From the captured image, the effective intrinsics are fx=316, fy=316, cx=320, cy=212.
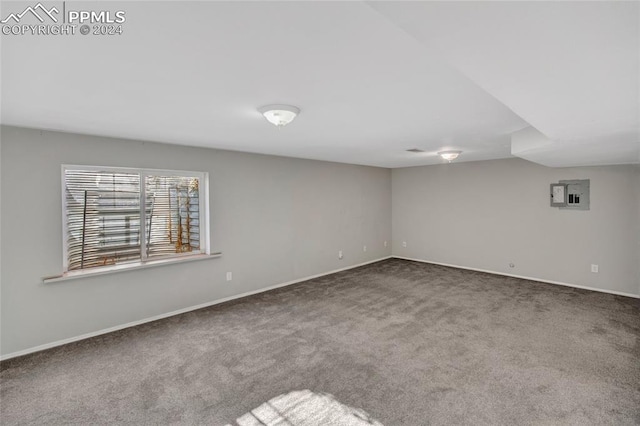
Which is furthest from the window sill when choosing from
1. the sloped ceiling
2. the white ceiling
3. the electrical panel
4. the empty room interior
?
the electrical panel

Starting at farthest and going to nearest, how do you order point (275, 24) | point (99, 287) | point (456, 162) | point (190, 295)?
point (456, 162), point (190, 295), point (99, 287), point (275, 24)

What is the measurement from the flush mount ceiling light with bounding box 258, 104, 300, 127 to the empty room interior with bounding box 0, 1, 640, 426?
0.05ft

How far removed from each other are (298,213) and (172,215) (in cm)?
204

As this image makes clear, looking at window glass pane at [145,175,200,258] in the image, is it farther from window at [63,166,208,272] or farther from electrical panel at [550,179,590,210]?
electrical panel at [550,179,590,210]

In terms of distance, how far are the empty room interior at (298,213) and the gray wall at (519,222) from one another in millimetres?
35

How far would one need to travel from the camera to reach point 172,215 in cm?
419

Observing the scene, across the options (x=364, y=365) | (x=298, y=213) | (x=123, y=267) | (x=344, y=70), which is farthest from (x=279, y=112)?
(x=298, y=213)

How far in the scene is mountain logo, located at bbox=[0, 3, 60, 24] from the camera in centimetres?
Result: 118

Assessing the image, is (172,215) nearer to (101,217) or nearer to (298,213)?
(101,217)

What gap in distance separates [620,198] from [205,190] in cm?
601

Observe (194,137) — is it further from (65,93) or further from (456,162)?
(456,162)

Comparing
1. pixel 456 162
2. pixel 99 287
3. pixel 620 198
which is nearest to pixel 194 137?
pixel 99 287

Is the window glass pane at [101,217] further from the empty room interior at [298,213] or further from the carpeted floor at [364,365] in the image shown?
the carpeted floor at [364,365]

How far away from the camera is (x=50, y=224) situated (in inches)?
125
